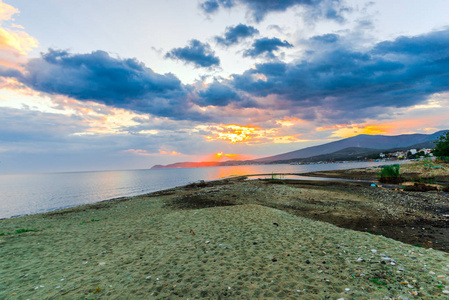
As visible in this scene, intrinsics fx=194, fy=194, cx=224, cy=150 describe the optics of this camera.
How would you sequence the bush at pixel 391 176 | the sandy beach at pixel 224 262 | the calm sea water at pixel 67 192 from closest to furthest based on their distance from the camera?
the sandy beach at pixel 224 262
the calm sea water at pixel 67 192
the bush at pixel 391 176

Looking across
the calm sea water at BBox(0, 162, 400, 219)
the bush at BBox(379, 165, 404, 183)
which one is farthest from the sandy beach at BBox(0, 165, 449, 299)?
the calm sea water at BBox(0, 162, 400, 219)

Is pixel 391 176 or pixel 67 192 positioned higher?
pixel 67 192

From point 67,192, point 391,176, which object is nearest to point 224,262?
point 391,176

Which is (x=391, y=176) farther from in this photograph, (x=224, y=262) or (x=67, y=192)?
(x=67, y=192)

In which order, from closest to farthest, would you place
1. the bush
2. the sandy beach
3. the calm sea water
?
the sandy beach < the calm sea water < the bush

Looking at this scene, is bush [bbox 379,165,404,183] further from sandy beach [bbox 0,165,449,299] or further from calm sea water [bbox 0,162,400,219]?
calm sea water [bbox 0,162,400,219]

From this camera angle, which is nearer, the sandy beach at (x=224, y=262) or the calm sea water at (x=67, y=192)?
the sandy beach at (x=224, y=262)

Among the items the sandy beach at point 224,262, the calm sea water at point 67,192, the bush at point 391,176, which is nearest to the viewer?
the sandy beach at point 224,262

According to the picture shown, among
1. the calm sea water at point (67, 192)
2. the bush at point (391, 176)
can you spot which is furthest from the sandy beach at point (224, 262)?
the calm sea water at point (67, 192)

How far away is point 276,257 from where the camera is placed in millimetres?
7352

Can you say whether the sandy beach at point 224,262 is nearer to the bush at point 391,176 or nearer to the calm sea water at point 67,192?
the bush at point 391,176

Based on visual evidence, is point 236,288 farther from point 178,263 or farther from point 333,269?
point 333,269

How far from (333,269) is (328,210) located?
1211 cm

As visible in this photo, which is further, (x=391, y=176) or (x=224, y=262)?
(x=391, y=176)
